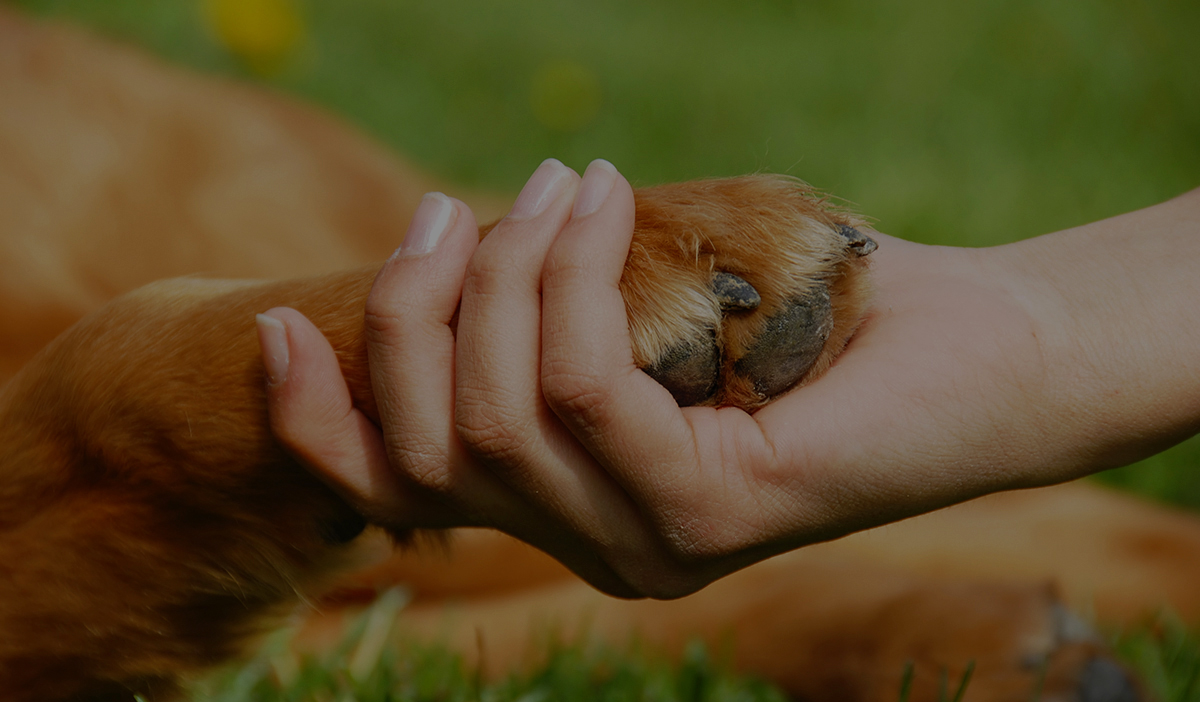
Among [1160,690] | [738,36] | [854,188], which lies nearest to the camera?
[1160,690]

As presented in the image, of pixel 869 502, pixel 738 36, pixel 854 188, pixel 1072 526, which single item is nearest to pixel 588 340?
pixel 869 502

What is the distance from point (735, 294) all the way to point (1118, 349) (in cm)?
45

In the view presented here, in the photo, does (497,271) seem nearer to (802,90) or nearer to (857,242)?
(857,242)

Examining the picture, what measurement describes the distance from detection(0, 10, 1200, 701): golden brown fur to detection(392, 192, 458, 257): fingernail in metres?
0.11

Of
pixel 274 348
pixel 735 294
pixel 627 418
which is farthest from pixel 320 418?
pixel 735 294

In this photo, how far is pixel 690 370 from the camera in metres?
0.92

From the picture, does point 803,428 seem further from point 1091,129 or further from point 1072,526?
point 1091,129

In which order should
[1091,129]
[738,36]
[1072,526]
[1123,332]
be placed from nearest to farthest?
[1123,332]
[1072,526]
[1091,129]
[738,36]

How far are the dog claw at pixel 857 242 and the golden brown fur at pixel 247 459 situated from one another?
0.02 meters

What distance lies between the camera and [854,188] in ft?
11.7

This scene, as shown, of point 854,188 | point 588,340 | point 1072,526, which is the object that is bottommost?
point 1072,526

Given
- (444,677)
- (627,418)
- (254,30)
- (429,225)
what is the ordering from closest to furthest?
1. (627,418)
2. (429,225)
3. (444,677)
4. (254,30)

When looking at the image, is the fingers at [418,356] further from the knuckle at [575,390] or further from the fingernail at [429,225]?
the knuckle at [575,390]

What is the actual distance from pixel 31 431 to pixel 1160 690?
1.61 metres
